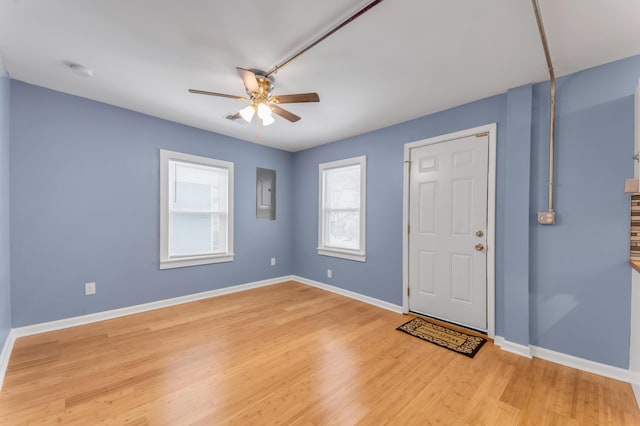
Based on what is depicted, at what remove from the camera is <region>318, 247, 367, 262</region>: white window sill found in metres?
4.01

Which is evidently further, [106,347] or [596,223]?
[106,347]

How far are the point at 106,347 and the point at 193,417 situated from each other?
1.49 metres

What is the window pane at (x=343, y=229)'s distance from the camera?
427cm

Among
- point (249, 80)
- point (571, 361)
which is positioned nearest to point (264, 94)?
point (249, 80)

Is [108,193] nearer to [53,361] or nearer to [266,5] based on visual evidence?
[53,361]

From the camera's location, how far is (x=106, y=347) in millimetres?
2484

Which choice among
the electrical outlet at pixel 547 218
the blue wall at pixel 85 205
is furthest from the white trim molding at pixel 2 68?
the electrical outlet at pixel 547 218

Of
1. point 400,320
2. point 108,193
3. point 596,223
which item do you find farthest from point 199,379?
point 596,223

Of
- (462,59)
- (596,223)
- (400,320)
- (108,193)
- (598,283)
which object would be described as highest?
(462,59)

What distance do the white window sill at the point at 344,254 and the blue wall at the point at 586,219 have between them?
2045 millimetres

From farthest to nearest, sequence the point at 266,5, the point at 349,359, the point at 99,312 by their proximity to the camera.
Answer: the point at 99,312 < the point at 349,359 < the point at 266,5

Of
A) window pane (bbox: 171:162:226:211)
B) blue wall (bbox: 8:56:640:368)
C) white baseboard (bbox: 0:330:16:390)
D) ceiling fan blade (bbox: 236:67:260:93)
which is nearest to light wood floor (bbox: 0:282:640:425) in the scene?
white baseboard (bbox: 0:330:16:390)

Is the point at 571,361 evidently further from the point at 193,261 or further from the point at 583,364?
the point at 193,261

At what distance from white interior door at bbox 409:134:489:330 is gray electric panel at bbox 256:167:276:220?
2.53 meters
